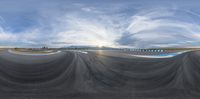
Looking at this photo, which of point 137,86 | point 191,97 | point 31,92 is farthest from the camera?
point 137,86

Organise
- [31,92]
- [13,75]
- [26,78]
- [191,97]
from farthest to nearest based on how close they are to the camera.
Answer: [13,75], [26,78], [31,92], [191,97]

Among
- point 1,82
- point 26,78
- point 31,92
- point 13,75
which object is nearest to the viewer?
point 31,92

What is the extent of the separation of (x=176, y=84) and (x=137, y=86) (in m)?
2.34

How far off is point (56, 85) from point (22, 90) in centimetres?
197

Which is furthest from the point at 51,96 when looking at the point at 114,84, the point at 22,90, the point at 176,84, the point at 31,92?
the point at 176,84

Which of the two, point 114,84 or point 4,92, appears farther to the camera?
point 114,84

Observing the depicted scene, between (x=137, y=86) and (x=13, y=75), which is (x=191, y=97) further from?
(x=13, y=75)

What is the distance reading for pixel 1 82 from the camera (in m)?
16.1

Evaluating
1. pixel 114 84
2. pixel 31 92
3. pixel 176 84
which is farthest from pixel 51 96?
pixel 176 84

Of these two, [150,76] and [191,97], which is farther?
[150,76]

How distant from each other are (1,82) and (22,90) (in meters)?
3.16

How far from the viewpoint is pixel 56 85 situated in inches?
580

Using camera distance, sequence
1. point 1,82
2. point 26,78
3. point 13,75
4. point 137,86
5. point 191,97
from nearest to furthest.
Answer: point 191,97 < point 137,86 < point 1,82 < point 26,78 < point 13,75

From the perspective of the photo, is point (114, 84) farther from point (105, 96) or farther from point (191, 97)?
point (191, 97)
